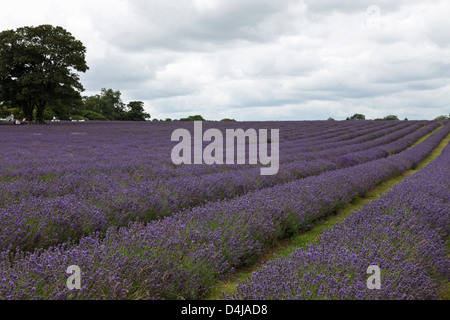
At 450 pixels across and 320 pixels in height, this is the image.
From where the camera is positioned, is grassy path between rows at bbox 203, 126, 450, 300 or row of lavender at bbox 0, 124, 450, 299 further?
grassy path between rows at bbox 203, 126, 450, 300

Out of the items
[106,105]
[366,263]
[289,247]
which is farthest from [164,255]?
[106,105]

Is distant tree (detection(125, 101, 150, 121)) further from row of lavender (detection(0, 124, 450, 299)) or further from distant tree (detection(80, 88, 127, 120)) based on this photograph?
row of lavender (detection(0, 124, 450, 299))

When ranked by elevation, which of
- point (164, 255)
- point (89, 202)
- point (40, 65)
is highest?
point (40, 65)

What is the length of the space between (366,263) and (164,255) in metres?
1.55

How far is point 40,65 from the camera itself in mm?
27906

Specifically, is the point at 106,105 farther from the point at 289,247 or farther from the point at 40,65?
the point at 289,247

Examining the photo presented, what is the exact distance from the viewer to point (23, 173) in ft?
18.5

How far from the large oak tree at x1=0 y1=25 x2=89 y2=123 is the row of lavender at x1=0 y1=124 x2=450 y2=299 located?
27.0m

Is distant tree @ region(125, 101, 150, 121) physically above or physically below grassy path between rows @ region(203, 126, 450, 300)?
above

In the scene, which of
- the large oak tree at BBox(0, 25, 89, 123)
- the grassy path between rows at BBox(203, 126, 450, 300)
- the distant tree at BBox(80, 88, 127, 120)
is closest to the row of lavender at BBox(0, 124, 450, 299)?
the grassy path between rows at BBox(203, 126, 450, 300)

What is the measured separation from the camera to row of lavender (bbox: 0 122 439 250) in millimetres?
3158

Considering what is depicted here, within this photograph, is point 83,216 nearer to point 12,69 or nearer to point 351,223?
point 351,223

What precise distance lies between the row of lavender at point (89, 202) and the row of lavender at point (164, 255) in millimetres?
192
